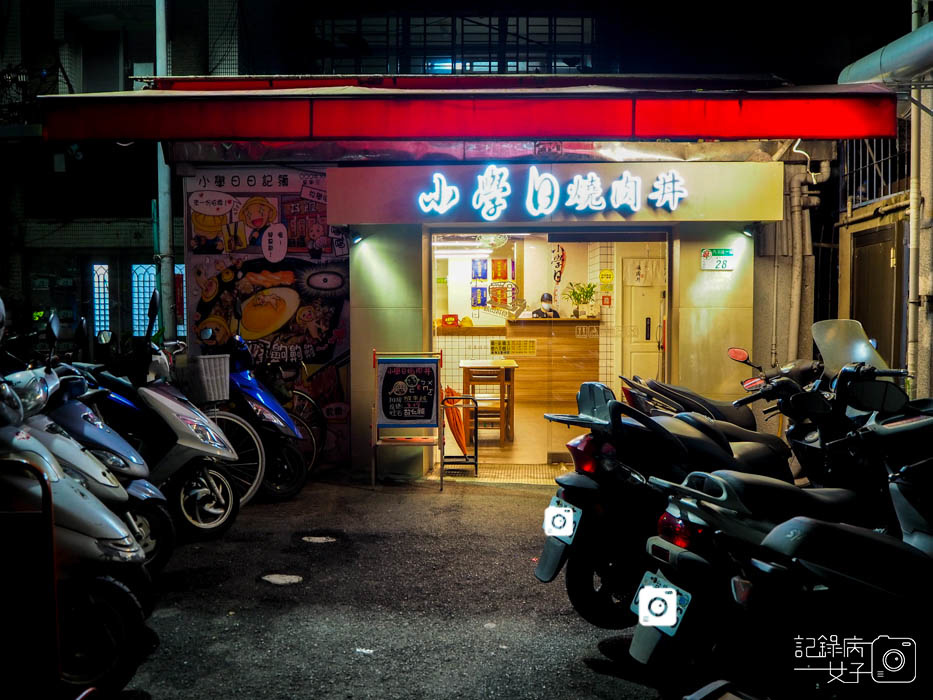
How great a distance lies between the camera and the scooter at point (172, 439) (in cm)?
639

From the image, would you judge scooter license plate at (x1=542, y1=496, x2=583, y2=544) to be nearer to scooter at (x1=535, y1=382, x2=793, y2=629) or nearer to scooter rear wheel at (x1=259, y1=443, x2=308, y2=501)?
scooter at (x1=535, y1=382, x2=793, y2=629)

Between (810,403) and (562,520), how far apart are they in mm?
1714

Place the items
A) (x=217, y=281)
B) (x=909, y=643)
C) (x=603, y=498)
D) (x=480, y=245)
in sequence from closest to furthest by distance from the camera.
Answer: (x=909, y=643)
(x=603, y=498)
(x=217, y=281)
(x=480, y=245)

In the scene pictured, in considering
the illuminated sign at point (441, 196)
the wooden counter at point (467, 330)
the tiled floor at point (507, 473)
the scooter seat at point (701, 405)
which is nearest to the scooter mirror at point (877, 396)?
the scooter seat at point (701, 405)

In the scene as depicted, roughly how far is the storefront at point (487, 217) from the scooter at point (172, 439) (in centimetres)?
294

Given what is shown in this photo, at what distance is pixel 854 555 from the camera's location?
9.87 ft

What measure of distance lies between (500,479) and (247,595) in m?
4.49

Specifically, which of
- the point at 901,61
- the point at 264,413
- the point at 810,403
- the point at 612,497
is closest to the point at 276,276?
the point at 264,413

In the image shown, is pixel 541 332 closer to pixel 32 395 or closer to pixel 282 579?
pixel 282 579

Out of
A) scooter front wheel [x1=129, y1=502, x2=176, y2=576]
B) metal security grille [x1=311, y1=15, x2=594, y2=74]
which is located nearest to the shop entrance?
metal security grille [x1=311, y1=15, x2=594, y2=74]

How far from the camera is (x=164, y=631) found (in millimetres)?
4773

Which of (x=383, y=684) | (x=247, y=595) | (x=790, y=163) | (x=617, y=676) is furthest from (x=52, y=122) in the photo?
(x=790, y=163)

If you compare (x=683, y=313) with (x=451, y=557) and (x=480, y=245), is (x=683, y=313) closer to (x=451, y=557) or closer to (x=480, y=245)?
(x=480, y=245)

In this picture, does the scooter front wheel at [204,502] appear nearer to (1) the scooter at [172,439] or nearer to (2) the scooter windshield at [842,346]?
(1) the scooter at [172,439]
